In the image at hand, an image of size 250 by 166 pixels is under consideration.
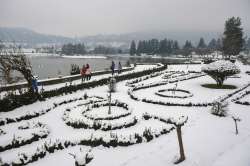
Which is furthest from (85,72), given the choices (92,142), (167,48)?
(167,48)

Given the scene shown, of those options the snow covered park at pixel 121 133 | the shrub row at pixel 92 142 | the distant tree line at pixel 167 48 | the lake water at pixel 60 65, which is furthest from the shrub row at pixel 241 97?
the distant tree line at pixel 167 48

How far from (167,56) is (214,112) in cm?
12023

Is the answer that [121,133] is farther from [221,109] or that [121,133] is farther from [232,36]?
[232,36]

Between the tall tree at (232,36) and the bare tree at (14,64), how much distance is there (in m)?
62.3

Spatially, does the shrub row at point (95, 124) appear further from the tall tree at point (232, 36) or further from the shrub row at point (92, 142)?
the tall tree at point (232, 36)

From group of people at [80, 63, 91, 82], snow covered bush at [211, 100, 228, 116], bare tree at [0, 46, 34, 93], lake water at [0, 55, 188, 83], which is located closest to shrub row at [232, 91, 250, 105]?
snow covered bush at [211, 100, 228, 116]

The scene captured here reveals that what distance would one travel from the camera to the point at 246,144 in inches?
362

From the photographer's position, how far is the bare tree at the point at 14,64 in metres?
15.5

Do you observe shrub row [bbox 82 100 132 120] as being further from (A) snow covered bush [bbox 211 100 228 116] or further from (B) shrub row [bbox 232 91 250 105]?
(B) shrub row [bbox 232 91 250 105]

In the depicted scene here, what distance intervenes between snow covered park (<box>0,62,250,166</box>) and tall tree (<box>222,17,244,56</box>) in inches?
2177

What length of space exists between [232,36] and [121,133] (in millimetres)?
66073

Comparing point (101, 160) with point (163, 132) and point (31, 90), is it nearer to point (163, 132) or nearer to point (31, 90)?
point (163, 132)

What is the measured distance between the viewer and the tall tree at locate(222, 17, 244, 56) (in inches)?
2667

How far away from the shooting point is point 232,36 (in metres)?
68.0
